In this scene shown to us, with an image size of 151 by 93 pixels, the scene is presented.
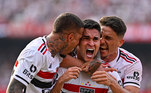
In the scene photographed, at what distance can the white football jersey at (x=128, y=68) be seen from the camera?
5.16 meters

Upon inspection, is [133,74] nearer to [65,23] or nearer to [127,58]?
[127,58]

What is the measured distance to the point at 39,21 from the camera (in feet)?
55.1

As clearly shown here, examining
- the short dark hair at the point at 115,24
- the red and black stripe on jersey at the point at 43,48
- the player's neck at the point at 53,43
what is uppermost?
the short dark hair at the point at 115,24

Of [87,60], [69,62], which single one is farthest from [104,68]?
[69,62]

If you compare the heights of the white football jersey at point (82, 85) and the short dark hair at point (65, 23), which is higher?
the short dark hair at point (65, 23)

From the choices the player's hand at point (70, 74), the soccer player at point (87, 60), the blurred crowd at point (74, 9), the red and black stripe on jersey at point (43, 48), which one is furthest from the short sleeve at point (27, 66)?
the blurred crowd at point (74, 9)

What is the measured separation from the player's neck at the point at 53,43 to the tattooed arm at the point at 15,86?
59 cm

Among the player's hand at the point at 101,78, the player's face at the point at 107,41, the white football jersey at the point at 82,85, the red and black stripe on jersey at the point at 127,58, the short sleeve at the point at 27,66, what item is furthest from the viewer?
the red and black stripe on jersey at the point at 127,58

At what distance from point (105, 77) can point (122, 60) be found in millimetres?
859

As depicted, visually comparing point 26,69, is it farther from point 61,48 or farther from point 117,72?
point 117,72

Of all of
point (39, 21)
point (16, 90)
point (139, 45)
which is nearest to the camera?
point (16, 90)

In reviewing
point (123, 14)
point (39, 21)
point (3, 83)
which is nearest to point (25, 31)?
point (39, 21)

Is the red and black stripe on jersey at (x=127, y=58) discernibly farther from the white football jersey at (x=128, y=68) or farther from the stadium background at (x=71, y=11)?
the stadium background at (x=71, y=11)

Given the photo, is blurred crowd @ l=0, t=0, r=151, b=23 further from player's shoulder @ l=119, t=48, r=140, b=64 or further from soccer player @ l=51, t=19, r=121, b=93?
soccer player @ l=51, t=19, r=121, b=93
